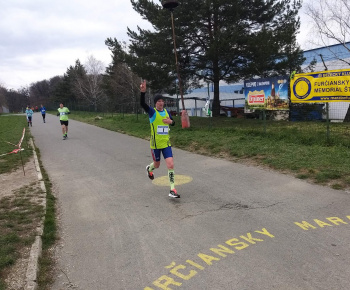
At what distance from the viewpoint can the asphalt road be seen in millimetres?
3201

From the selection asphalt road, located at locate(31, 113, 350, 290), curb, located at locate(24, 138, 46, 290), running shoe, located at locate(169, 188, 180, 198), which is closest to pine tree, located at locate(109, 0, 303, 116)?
asphalt road, located at locate(31, 113, 350, 290)

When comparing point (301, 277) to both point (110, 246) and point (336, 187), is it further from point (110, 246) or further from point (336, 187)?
point (336, 187)

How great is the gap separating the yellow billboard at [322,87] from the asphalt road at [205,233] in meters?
4.22

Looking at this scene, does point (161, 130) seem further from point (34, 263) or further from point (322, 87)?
point (322, 87)

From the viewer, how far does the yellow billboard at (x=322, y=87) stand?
9375 mm

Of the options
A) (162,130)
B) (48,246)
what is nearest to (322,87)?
(162,130)

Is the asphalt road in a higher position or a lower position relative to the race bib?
lower

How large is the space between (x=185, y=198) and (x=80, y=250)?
7.70ft

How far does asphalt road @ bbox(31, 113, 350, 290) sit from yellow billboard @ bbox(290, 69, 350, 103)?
4219 millimetres

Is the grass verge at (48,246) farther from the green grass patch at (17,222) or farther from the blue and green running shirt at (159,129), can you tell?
the blue and green running shirt at (159,129)

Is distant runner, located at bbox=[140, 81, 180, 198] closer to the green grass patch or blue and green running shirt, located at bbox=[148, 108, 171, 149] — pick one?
blue and green running shirt, located at bbox=[148, 108, 171, 149]

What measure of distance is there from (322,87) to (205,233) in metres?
7.85

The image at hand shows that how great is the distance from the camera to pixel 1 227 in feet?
15.0

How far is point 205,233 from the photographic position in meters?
4.22
